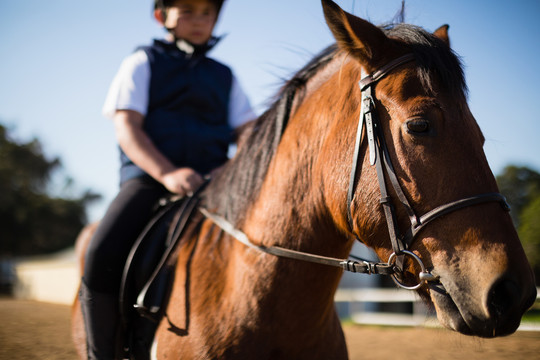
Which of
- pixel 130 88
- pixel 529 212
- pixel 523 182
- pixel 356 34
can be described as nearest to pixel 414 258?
pixel 356 34

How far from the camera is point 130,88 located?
2.72 meters

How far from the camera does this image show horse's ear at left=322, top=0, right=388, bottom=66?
5.69 feet

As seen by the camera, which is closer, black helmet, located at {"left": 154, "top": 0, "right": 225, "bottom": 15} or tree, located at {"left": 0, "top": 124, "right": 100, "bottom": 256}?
black helmet, located at {"left": 154, "top": 0, "right": 225, "bottom": 15}

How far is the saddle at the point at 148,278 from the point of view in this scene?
7.22 feet

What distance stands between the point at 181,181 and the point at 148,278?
60 centimetres

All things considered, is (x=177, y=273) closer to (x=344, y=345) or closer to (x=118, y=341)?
(x=118, y=341)

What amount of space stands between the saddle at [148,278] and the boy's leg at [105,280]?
0.08 m

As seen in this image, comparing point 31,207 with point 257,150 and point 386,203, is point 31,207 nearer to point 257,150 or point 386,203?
point 257,150

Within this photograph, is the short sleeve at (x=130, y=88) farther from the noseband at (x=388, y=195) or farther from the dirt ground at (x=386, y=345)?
the dirt ground at (x=386, y=345)

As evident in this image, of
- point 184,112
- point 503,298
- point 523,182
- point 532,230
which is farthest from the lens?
point 532,230

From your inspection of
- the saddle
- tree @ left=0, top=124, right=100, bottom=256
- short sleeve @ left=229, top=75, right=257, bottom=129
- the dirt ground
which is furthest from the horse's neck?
tree @ left=0, top=124, right=100, bottom=256

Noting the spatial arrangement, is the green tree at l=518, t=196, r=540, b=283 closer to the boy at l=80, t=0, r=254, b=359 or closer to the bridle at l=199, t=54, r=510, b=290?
the boy at l=80, t=0, r=254, b=359

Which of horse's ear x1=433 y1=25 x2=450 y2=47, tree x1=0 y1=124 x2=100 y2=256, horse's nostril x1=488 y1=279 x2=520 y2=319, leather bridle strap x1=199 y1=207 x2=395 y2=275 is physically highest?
horse's ear x1=433 y1=25 x2=450 y2=47

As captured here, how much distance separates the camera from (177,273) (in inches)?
88.9
